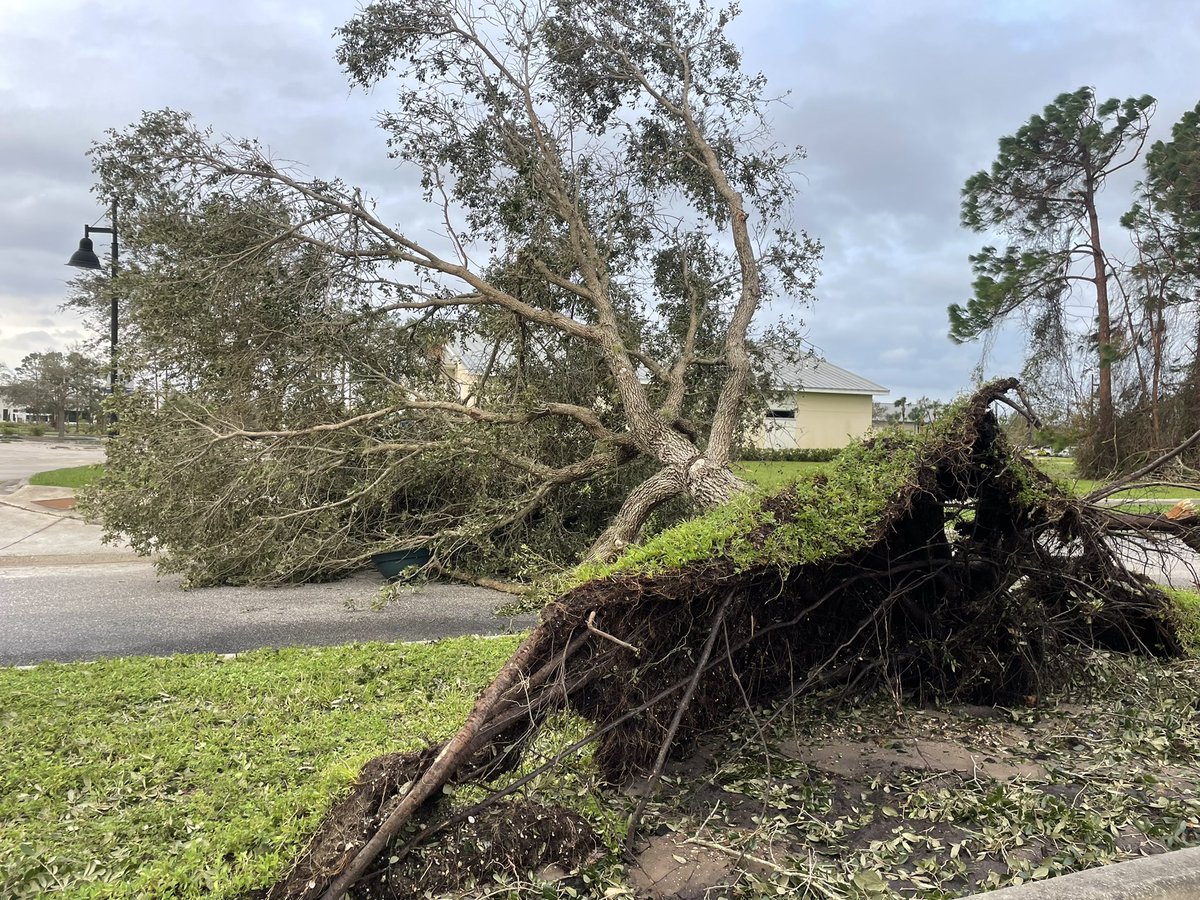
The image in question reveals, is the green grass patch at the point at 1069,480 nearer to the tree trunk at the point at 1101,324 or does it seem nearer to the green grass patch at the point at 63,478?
the tree trunk at the point at 1101,324

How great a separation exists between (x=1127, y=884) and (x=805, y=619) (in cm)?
164

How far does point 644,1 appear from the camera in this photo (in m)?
9.54

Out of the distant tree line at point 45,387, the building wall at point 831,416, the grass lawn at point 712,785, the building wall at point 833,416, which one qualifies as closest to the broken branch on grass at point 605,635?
the grass lawn at point 712,785

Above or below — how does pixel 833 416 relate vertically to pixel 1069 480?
above

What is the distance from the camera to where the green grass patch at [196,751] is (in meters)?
2.69

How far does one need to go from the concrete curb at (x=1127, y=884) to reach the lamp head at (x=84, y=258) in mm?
13876

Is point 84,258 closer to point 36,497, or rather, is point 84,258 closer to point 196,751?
Answer: point 36,497

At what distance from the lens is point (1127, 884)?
228cm

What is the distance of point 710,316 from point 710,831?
8.04 metres

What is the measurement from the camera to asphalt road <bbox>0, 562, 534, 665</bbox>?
604 centimetres

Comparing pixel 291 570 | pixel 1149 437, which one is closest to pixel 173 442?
pixel 291 570

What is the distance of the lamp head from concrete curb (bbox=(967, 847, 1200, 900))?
45.5 ft

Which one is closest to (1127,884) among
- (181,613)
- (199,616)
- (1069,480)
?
(1069,480)

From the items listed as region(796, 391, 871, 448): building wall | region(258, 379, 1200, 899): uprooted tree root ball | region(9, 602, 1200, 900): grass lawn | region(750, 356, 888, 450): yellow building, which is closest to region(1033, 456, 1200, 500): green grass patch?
region(258, 379, 1200, 899): uprooted tree root ball
